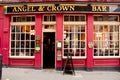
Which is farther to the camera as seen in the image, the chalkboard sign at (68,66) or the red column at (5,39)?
the red column at (5,39)

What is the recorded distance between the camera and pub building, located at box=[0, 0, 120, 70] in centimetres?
1997

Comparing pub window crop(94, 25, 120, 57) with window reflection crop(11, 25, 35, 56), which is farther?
window reflection crop(11, 25, 35, 56)

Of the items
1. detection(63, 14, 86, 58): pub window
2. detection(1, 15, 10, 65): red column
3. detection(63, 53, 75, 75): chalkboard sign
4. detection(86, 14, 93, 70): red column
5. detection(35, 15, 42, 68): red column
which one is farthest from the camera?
detection(1, 15, 10, 65): red column

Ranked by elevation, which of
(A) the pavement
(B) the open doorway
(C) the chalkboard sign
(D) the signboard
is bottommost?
(A) the pavement

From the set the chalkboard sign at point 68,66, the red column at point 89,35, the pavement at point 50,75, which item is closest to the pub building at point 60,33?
the red column at point 89,35

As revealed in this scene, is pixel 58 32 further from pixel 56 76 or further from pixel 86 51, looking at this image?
pixel 56 76

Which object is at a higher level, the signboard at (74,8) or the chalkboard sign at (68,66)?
the signboard at (74,8)

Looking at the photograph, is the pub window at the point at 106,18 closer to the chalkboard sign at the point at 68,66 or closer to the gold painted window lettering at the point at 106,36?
the gold painted window lettering at the point at 106,36

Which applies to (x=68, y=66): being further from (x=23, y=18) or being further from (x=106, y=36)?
(x=23, y=18)

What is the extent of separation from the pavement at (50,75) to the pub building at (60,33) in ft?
1.80

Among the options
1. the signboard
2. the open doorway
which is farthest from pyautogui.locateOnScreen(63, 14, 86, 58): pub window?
the open doorway

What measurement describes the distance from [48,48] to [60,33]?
56.3 inches

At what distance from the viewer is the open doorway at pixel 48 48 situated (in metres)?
20.8

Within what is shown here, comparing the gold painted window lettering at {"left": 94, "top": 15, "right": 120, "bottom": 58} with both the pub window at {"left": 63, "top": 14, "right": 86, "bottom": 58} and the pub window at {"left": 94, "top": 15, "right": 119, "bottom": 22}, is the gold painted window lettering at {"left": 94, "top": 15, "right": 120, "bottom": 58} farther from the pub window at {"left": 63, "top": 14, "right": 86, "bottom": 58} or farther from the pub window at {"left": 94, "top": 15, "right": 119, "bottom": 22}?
the pub window at {"left": 63, "top": 14, "right": 86, "bottom": 58}
